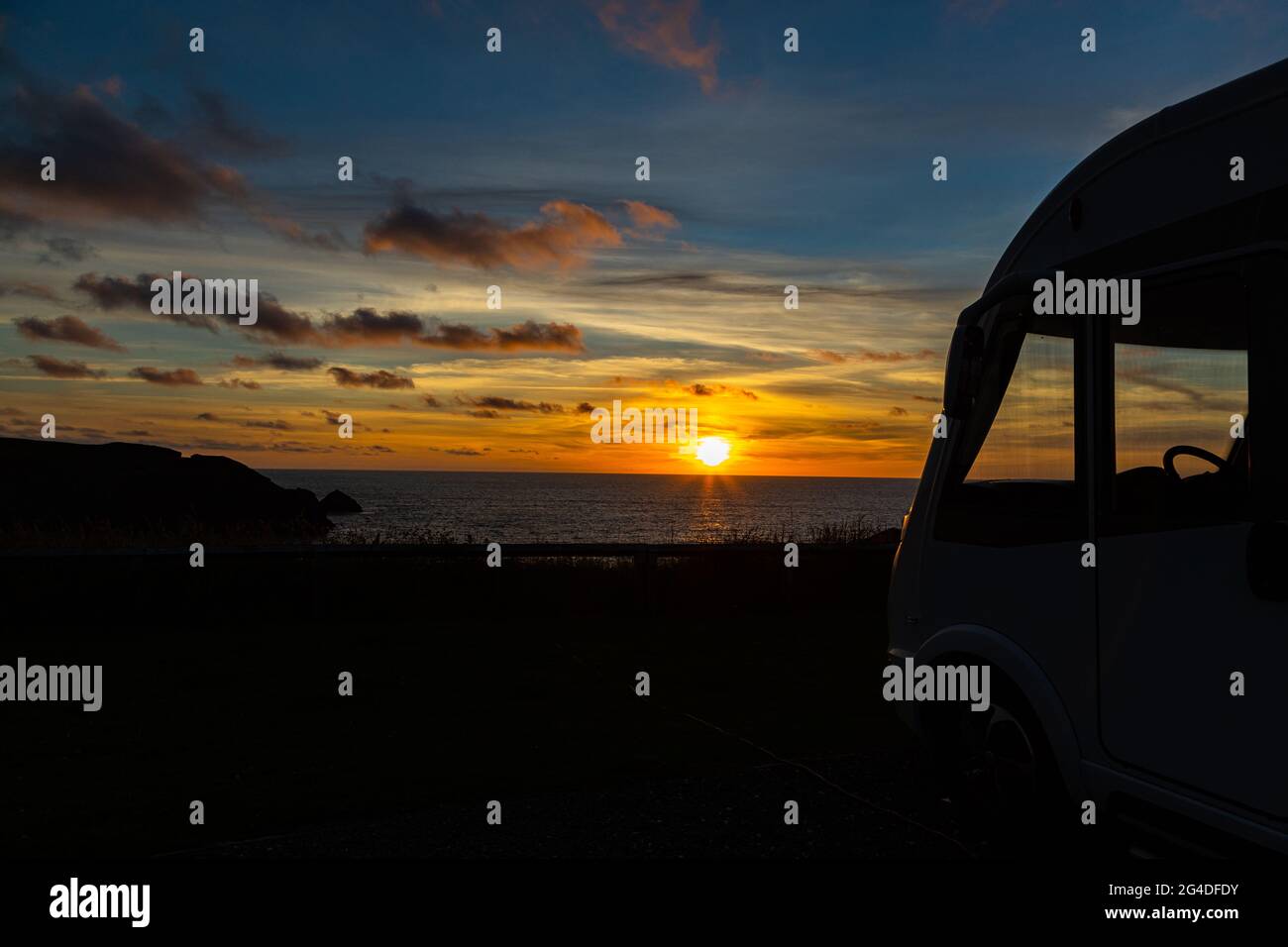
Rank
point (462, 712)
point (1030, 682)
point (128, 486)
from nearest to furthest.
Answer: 1. point (1030, 682)
2. point (462, 712)
3. point (128, 486)

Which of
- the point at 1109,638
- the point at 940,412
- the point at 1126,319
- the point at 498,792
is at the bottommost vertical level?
the point at 498,792

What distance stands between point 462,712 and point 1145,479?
5.55 m

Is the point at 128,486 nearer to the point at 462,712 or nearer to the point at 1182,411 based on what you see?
the point at 462,712

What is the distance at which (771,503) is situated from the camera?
131375mm

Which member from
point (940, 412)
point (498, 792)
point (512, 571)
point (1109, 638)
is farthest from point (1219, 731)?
point (512, 571)

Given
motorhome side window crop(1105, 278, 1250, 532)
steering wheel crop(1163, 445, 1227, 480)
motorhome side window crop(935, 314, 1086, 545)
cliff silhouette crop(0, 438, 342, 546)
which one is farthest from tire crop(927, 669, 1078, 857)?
cliff silhouette crop(0, 438, 342, 546)

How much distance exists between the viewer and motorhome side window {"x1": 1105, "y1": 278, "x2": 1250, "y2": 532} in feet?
12.3

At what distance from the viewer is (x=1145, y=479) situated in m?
4.08

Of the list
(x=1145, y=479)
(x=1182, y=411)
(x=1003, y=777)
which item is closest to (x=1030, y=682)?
(x=1003, y=777)

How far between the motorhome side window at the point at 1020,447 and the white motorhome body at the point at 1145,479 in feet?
0.04

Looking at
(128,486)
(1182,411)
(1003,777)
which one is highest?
(128,486)

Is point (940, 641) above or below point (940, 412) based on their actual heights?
below
